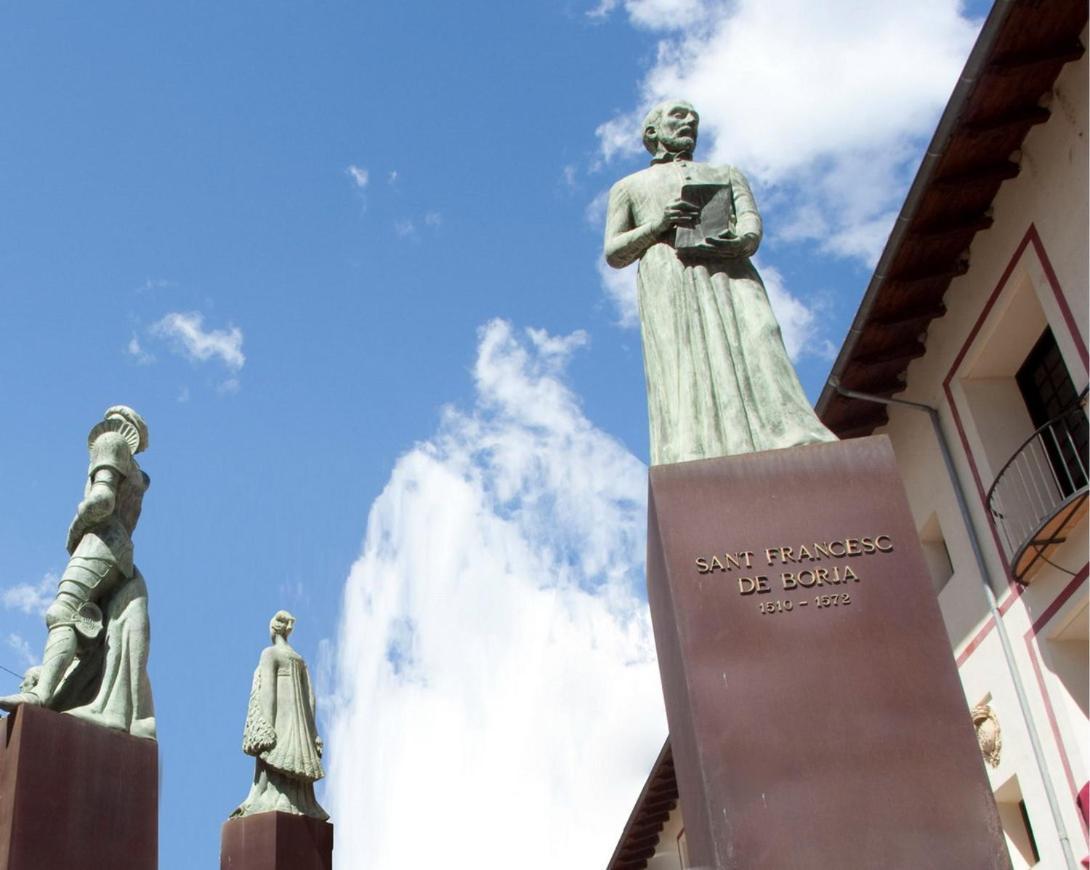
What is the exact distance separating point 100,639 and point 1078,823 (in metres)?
9.32

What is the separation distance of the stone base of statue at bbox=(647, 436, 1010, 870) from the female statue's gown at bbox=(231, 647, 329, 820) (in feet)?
21.1

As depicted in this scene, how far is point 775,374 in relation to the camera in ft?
20.4

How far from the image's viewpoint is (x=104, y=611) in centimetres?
769

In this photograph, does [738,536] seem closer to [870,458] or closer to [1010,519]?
[870,458]

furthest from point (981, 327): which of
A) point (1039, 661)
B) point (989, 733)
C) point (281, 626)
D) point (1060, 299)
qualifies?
point (281, 626)

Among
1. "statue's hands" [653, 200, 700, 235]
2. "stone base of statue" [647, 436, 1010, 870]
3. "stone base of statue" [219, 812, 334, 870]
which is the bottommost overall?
"stone base of statue" [647, 436, 1010, 870]

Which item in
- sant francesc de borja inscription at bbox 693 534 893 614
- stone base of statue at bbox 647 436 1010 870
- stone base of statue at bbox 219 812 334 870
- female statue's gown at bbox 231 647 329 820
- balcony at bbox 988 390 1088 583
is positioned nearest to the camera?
stone base of statue at bbox 647 436 1010 870

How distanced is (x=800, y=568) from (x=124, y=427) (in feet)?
15.7

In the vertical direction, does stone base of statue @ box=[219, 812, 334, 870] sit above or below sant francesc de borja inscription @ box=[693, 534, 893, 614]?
above

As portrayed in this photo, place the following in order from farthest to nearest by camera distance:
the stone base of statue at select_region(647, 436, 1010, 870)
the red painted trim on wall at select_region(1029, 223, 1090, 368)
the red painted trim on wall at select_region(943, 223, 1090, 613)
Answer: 1. the red painted trim on wall at select_region(943, 223, 1090, 613)
2. the red painted trim on wall at select_region(1029, 223, 1090, 368)
3. the stone base of statue at select_region(647, 436, 1010, 870)

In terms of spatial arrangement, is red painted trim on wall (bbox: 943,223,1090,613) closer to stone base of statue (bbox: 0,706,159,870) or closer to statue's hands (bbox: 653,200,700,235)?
statue's hands (bbox: 653,200,700,235)

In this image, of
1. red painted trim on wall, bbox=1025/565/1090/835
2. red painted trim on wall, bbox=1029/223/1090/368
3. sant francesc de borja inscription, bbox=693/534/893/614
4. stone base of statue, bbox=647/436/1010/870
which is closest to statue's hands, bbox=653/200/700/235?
stone base of statue, bbox=647/436/1010/870

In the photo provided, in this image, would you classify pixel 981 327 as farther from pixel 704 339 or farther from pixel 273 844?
pixel 273 844

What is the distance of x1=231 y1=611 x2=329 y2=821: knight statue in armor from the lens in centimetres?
1109
